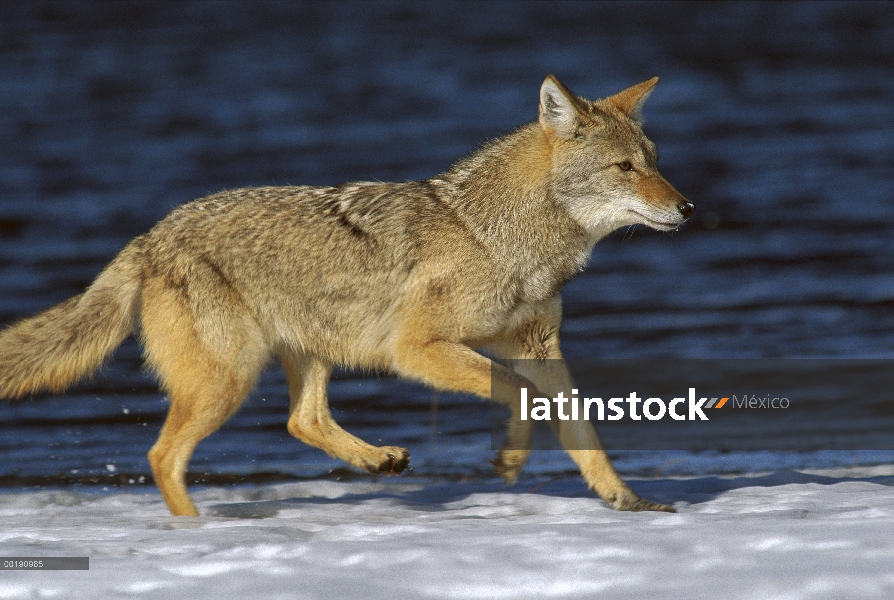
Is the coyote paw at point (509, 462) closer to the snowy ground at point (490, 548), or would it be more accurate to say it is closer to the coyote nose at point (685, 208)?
the snowy ground at point (490, 548)

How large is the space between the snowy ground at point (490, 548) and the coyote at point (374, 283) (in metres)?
0.36

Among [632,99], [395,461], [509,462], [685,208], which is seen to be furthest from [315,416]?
[632,99]

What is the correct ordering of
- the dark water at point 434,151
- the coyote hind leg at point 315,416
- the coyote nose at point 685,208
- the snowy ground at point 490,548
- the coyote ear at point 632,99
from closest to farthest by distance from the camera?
the snowy ground at point 490,548
the coyote nose at point 685,208
the coyote hind leg at point 315,416
the coyote ear at point 632,99
the dark water at point 434,151

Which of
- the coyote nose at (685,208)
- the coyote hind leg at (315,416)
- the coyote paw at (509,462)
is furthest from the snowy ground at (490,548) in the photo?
the coyote nose at (685,208)

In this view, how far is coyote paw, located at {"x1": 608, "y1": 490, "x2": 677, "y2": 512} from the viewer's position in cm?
605

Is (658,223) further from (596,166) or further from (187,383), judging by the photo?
(187,383)

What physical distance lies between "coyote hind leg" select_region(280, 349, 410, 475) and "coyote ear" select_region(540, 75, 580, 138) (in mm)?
1760

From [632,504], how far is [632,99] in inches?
85.2

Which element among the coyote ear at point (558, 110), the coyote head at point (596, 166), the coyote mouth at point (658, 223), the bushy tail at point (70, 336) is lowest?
the bushy tail at point (70, 336)

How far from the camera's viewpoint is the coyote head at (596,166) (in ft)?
20.7

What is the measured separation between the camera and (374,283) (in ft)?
21.1

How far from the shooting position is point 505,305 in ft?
20.5

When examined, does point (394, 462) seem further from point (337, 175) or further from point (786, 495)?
point (337, 175)

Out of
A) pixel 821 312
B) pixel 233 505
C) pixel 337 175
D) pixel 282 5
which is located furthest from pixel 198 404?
pixel 282 5
